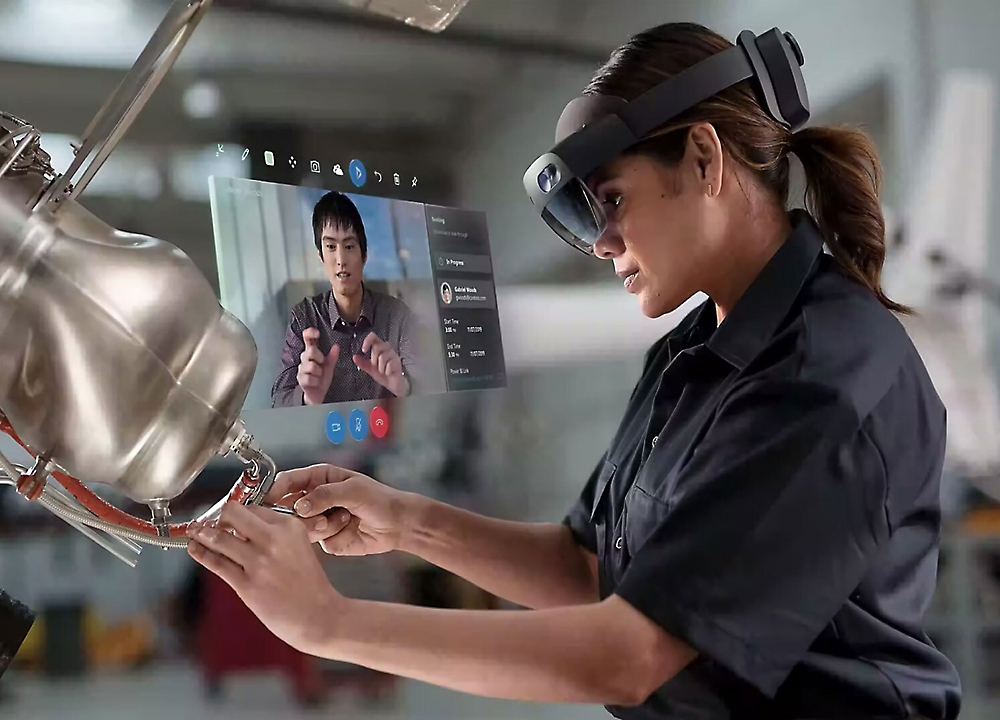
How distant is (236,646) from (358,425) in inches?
10.0

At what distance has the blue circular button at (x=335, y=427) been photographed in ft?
3.30

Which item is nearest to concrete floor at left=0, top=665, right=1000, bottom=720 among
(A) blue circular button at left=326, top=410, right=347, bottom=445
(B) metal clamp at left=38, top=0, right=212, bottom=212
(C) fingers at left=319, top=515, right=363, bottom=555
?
(C) fingers at left=319, top=515, right=363, bottom=555

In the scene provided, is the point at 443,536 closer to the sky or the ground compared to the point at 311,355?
closer to the ground

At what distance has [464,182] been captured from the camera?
118 cm

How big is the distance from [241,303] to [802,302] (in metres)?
0.53

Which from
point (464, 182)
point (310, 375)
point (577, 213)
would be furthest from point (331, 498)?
point (464, 182)

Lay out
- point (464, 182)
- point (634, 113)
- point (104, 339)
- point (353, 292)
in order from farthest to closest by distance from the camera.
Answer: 1. point (464, 182)
2. point (353, 292)
3. point (634, 113)
4. point (104, 339)

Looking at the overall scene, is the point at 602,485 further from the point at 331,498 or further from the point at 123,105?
the point at 123,105

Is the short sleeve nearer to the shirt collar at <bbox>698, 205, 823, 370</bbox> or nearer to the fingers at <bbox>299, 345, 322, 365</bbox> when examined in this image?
the shirt collar at <bbox>698, 205, 823, 370</bbox>

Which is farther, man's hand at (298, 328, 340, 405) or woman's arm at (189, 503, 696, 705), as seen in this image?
man's hand at (298, 328, 340, 405)

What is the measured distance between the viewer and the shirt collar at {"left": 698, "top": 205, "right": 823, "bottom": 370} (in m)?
0.84

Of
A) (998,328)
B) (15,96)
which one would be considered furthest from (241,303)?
(998,328)

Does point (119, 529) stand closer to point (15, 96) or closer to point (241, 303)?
point (241, 303)

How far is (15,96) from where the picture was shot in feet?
2.75
